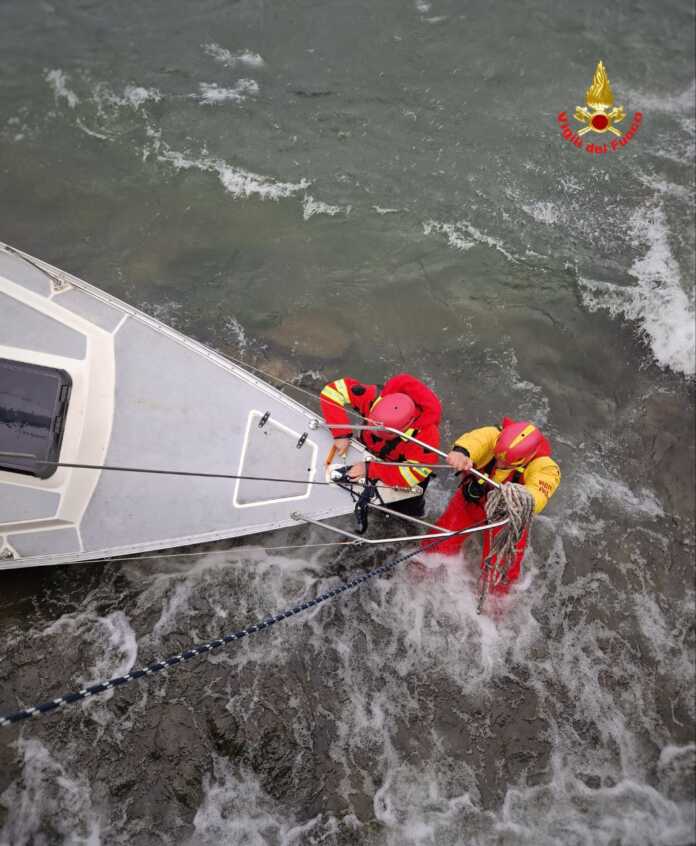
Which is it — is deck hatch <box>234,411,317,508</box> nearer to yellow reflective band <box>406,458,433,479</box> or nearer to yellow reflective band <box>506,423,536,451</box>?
yellow reflective band <box>406,458,433,479</box>

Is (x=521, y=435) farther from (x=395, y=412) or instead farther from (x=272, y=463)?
(x=272, y=463)

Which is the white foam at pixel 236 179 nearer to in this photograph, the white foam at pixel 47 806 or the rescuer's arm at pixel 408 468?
the rescuer's arm at pixel 408 468

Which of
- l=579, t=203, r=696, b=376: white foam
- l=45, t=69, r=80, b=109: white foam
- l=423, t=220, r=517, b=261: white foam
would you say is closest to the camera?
l=579, t=203, r=696, b=376: white foam

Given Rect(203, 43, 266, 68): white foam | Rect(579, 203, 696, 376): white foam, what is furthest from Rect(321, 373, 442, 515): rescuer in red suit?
Rect(203, 43, 266, 68): white foam

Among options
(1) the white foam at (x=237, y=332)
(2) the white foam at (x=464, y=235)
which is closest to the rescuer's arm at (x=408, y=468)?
(1) the white foam at (x=237, y=332)

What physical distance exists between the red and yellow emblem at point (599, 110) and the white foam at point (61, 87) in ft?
18.4

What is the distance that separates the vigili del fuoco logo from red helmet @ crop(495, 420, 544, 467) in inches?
172

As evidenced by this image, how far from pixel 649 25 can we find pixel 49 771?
9.96 meters

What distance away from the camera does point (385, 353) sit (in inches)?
257

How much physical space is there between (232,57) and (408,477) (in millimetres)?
5661

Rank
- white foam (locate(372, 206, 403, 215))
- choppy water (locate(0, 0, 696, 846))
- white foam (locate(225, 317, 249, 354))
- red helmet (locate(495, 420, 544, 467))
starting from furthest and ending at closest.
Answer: white foam (locate(372, 206, 403, 215)), white foam (locate(225, 317, 249, 354)), choppy water (locate(0, 0, 696, 846)), red helmet (locate(495, 420, 544, 467))

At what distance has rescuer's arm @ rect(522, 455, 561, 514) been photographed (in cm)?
469

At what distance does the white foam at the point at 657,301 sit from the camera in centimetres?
676

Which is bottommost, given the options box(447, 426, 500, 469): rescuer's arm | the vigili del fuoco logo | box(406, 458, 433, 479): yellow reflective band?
box(406, 458, 433, 479): yellow reflective band
